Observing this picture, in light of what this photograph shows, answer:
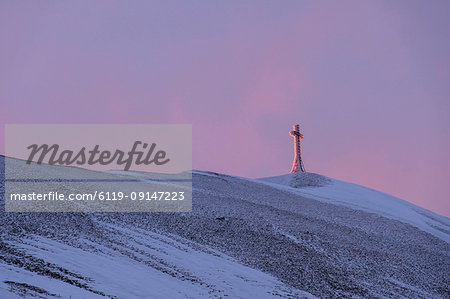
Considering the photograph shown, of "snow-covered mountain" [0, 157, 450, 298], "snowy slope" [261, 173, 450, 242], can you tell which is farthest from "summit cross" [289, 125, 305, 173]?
"snow-covered mountain" [0, 157, 450, 298]

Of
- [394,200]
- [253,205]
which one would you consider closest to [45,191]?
[253,205]

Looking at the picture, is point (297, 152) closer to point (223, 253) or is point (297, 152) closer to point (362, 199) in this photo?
point (362, 199)

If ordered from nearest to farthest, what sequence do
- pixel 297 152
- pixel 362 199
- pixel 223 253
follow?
pixel 223 253
pixel 362 199
pixel 297 152

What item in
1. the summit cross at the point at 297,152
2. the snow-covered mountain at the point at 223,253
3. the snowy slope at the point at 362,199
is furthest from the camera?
the summit cross at the point at 297,152

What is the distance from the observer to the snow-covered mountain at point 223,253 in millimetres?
14141

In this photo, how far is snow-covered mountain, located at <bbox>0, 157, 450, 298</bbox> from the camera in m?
14.1

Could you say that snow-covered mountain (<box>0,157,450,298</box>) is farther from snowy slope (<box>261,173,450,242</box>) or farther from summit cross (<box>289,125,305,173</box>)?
summit cross (<box>289,125,305,173</box>)

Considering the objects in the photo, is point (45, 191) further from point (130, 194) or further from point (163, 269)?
point (163, 269)

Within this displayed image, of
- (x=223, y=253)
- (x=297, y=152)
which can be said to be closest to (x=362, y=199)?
(x=297, y=152)

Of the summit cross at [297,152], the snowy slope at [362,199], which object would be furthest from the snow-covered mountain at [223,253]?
the summit cross at [297,152]

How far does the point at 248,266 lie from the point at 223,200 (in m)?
10.4

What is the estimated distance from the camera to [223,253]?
67.2ft

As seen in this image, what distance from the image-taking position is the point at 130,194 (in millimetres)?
26703

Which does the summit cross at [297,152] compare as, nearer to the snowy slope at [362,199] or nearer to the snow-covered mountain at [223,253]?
the snowy slope at [362,199]
